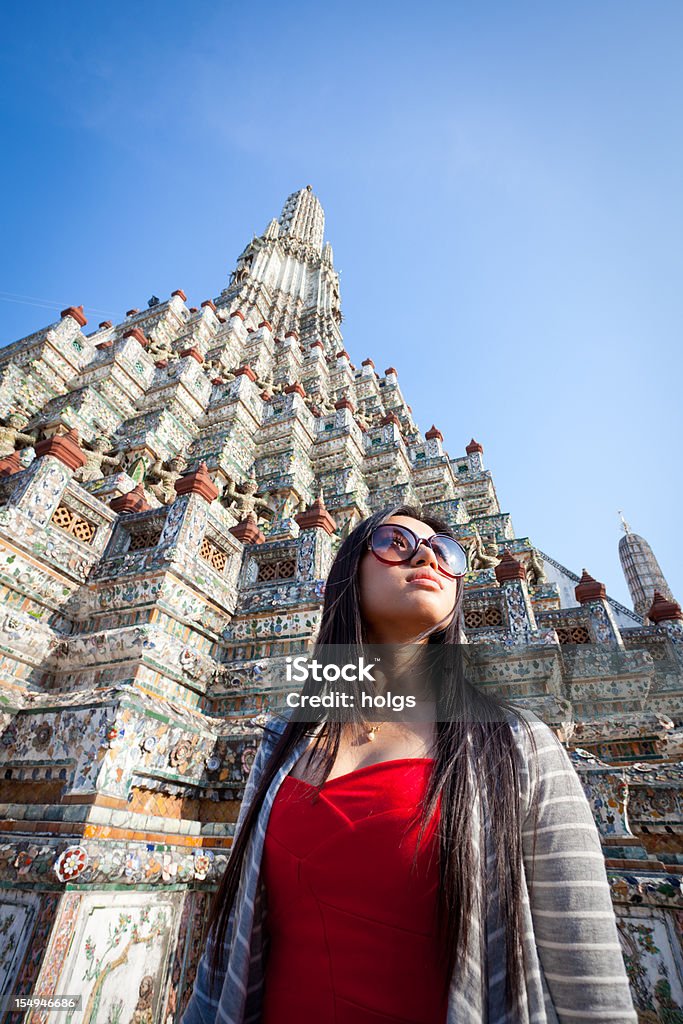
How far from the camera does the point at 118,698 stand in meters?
3.28

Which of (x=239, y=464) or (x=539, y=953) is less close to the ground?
(x=239, y=464)

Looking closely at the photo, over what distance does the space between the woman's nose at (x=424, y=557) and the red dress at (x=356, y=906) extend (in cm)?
64

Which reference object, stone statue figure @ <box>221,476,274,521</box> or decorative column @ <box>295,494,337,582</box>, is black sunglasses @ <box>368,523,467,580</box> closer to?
decorative column @ <box>295,494,337,582</box>

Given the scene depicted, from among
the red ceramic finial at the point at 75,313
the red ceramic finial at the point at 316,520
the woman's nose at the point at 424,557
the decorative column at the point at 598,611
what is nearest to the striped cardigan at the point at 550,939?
the woman's nose at the point at 424,557

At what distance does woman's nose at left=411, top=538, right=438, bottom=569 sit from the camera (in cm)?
179

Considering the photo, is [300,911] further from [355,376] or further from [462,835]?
[355,376]

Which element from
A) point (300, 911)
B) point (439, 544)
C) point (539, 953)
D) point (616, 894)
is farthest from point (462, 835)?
point (616, 894)

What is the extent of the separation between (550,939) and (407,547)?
44.0 inches

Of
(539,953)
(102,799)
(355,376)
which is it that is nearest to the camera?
(539,953)

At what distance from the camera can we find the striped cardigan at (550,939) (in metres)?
1.01

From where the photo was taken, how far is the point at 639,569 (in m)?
28.3

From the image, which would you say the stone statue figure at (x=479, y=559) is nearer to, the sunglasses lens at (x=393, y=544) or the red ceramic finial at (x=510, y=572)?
the red ceramic finial at (x=510, y=572)

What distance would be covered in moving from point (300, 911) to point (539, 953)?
1.94 ft

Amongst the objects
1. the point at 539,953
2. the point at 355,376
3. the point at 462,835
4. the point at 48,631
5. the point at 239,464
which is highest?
the point at 355,376
